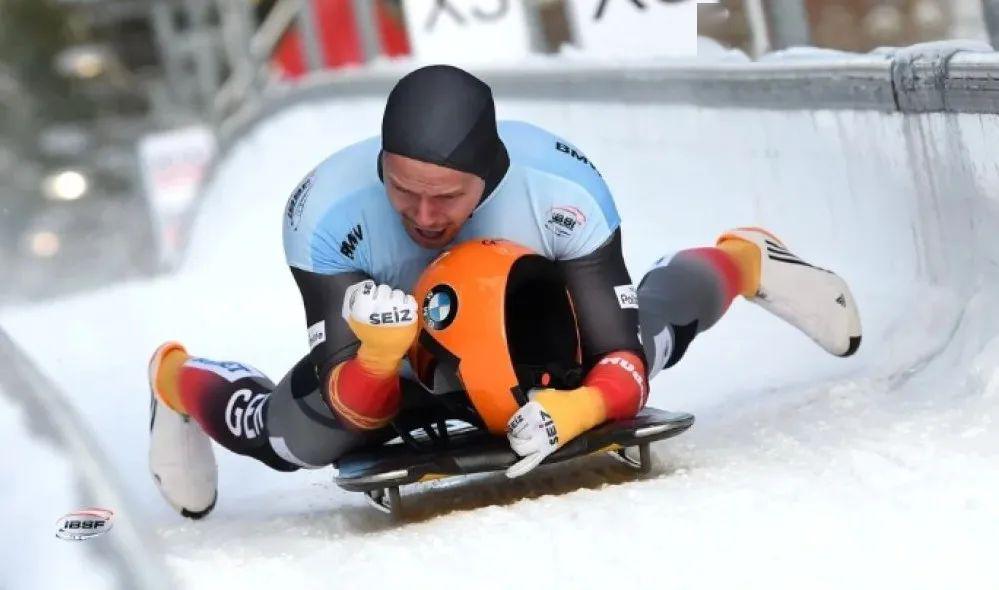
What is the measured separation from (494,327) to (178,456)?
91 cm

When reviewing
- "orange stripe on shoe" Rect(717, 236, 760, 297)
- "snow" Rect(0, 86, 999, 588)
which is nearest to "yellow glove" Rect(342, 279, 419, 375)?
"snow" Rect(0, 86, 999, 588)

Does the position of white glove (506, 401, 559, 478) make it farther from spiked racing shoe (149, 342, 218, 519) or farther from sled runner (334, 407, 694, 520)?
spiked racing shoe (149, 342, 218, 519)

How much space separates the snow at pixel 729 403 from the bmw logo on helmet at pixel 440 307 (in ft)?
1.03

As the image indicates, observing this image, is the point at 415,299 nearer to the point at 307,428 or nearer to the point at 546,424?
the point at 546,424

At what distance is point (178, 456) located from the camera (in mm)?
3523

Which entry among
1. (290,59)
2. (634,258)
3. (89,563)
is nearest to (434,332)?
(89,563)

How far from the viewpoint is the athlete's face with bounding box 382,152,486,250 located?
2.94 metres

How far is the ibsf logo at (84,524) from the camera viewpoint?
2.19 m

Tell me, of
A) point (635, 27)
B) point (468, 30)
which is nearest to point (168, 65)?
point (468, 30)

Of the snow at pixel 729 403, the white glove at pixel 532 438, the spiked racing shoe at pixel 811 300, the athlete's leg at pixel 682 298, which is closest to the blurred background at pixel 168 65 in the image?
the snow at pixel 729 403

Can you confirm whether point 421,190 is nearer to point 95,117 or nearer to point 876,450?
point 876,450

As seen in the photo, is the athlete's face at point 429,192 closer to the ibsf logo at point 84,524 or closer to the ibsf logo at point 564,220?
the ibsf logo at point 564,220

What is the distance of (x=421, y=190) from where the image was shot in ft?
9.71

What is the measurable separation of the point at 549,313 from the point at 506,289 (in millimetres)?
221
